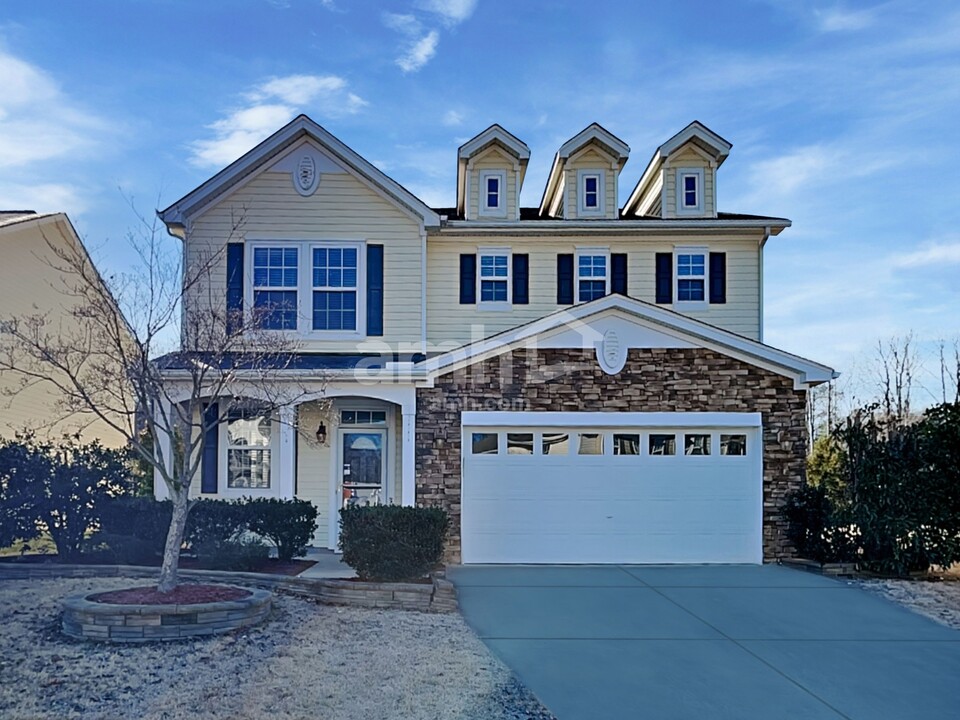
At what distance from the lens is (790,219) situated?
16250mm

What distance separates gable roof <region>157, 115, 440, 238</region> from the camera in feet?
50.0

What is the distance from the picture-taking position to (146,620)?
314 inches

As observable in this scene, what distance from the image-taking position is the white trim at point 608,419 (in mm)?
13875

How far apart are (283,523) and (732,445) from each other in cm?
734

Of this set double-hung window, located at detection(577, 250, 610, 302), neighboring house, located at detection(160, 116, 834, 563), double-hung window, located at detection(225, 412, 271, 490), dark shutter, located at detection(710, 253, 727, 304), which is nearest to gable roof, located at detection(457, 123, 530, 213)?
neighboring house, located at detection(160, 116, 834, 563)

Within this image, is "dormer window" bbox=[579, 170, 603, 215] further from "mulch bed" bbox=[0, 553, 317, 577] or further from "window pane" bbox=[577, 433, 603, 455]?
"mulch bed" bbox=[0, 553, 317, 577]

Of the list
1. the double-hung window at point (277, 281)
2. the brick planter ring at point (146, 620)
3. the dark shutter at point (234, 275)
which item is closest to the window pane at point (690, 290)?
the double-hung window at point (277, 281)

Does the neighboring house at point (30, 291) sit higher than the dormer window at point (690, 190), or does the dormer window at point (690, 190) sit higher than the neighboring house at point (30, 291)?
the dormer window at point (690, 190)

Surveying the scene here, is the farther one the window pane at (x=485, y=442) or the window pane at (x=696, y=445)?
the window pane at (x=696, y=445)

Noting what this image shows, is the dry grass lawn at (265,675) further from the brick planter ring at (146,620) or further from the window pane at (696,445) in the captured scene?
the window pane at (696,445)

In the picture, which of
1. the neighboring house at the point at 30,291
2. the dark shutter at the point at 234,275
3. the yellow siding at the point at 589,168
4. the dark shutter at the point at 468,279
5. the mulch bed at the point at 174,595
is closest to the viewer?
the mulch bed at the point at 174,595

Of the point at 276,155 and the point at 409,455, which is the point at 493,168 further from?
the point at 409,455

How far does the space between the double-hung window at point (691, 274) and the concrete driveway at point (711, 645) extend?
18.7 ft

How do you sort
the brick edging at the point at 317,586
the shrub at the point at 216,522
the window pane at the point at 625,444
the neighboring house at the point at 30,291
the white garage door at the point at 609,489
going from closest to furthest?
the brick edging at the point at 317,586, the shrub at the point at 216,522, the white garage door at the point at 609,489, the window pane at the point at 625,444, the neighboring house at the point at 30,291
